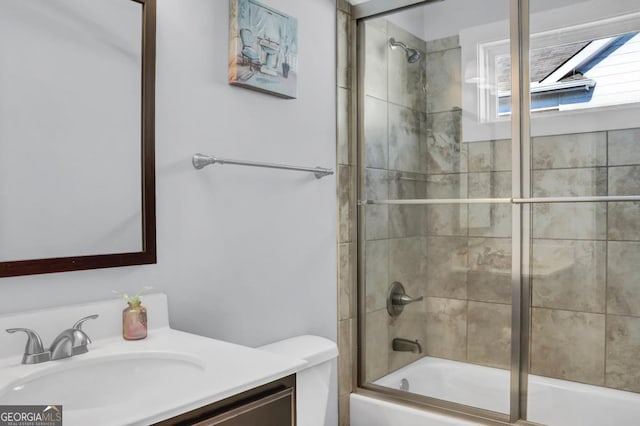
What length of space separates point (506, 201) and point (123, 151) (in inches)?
57.4

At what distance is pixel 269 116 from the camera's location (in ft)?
6.51

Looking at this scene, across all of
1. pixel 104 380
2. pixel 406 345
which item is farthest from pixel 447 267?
pixel 104 380

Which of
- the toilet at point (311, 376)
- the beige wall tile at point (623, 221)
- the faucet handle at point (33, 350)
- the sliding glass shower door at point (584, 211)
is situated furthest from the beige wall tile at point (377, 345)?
the faucet handle at point (33, 350)

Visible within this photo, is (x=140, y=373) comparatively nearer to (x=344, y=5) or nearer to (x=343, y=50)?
(x=343, y=50)

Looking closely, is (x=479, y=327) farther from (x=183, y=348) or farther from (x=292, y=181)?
(x=183, y=348)

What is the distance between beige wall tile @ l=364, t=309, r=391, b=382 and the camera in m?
2.39

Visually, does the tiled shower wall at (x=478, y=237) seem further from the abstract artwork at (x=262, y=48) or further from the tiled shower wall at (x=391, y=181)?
the abstract artwork at (x=262, y=48)

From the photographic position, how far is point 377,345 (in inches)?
95.2

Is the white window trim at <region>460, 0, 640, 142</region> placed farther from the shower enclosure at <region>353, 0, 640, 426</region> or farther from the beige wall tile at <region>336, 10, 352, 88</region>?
the beige wall tile at <region>336, 10, 352, 88</region>

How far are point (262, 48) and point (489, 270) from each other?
1278 millimetres

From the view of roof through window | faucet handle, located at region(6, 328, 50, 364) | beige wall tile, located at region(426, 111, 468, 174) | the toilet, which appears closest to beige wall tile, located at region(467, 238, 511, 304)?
beige wall tile, located at region(426, 111, 468, 174)

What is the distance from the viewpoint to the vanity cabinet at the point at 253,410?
1.00 meters

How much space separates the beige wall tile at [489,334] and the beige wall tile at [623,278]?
1.24 feet

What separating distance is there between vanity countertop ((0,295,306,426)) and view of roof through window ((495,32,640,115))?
1435 millimetres
